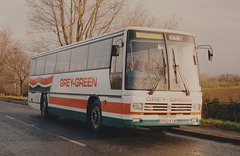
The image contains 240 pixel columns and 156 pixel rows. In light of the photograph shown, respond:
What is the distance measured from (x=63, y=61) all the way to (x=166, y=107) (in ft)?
21.6

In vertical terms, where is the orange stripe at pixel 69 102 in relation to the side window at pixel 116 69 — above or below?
below

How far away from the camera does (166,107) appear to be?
9273 millimetres

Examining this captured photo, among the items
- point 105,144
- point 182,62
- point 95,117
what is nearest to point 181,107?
point 182,62

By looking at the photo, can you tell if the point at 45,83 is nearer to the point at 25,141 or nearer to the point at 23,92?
the point at 25,141

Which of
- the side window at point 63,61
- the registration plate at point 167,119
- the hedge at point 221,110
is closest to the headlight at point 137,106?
the registration plate at point 167,119

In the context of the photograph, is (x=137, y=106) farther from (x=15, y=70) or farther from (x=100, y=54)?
(x=15, y=70)

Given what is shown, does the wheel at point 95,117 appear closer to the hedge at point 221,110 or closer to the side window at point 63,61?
the side window at point 63,61

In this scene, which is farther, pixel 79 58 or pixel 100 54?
pixel 79 58

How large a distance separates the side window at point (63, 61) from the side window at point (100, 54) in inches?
91.8

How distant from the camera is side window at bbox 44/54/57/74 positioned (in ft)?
51.0

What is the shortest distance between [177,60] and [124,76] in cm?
175

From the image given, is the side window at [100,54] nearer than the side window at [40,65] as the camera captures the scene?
Yes

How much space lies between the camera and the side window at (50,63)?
15.5m

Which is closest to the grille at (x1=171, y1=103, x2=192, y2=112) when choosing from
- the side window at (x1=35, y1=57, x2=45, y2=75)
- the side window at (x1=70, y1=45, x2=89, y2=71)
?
the side window at (x1=70, y1=45, x2=89, y2=71)
